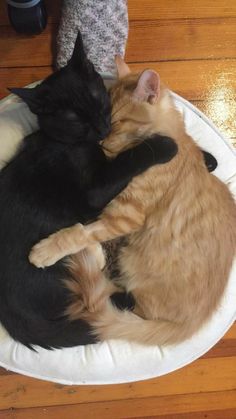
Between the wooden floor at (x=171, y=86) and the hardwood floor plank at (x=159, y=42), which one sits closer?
the wooden floor at (x=171, y=86)

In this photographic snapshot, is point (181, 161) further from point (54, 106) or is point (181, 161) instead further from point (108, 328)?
point (108, 328)

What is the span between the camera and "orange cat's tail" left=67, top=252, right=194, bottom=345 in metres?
1.29

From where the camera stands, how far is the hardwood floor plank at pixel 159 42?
170 centimetres

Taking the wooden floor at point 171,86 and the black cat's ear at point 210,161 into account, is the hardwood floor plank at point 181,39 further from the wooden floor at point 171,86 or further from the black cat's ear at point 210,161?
the black cat's ear at point 210,161

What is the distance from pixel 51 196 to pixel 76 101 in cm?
26

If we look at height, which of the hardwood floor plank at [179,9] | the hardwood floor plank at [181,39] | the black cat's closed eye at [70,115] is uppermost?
the hardwood floor plank at [179,9]

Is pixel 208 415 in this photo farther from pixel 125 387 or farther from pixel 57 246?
pixel 57 246

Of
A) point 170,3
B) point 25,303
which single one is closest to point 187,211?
point 25,303

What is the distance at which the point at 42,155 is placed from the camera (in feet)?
4.15

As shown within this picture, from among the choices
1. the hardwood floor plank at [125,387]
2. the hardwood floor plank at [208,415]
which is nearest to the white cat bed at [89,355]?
the hardwood floor plank at [125,387]

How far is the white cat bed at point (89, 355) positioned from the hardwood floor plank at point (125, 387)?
0.23 metres

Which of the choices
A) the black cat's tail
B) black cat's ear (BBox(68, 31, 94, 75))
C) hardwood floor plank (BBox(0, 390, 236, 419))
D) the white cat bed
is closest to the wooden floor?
hardwood floor plank (BBox(0, 390, 236, 419))

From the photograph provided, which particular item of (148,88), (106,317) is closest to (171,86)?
(148,88)

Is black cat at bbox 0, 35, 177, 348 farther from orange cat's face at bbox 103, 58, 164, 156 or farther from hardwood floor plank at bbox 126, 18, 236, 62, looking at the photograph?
hardwood floor plank at bbox 126, 18, 236, 62
